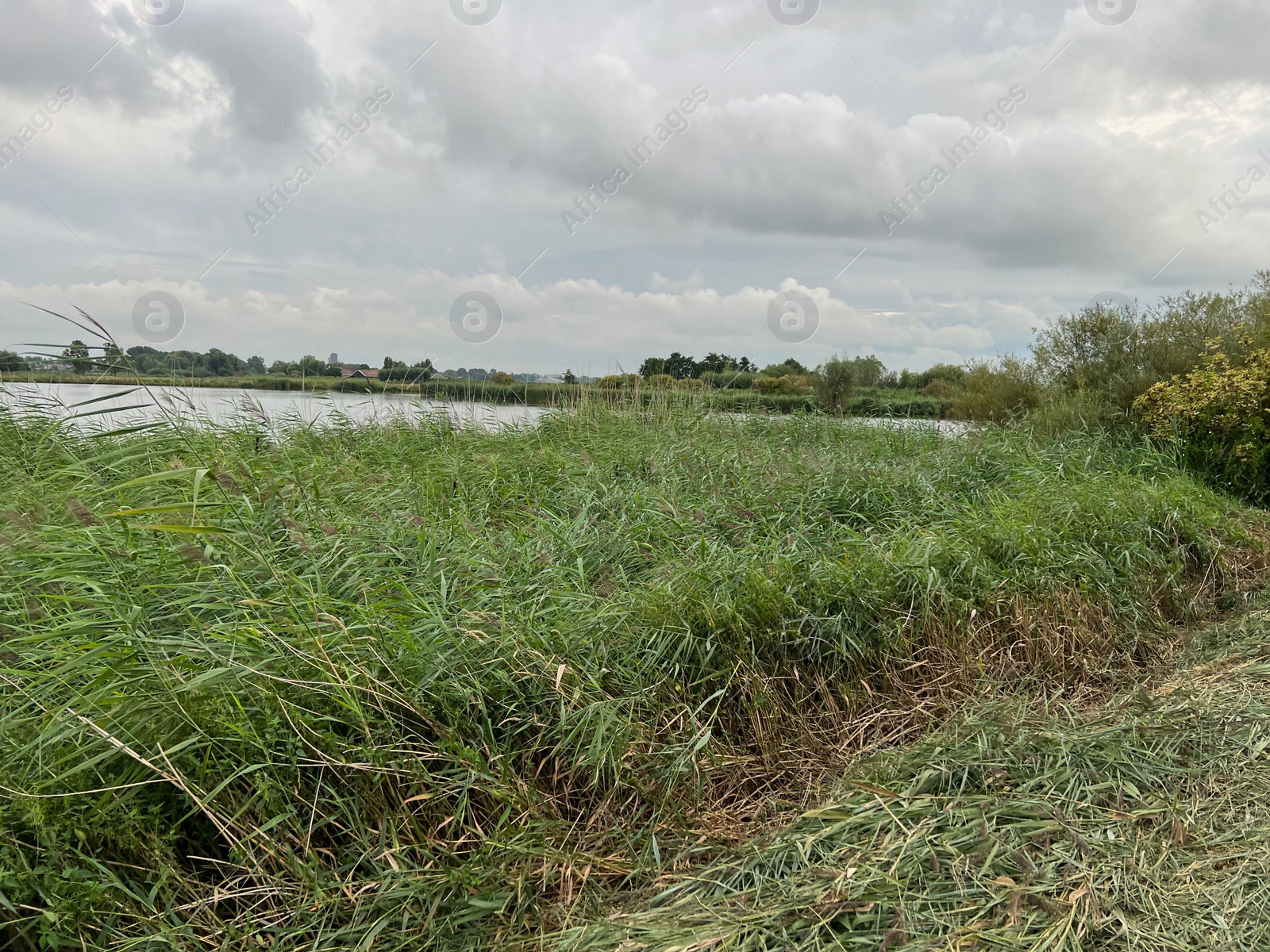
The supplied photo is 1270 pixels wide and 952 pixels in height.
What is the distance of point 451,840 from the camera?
75.9 inches

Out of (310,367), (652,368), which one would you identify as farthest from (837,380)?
(310,367)

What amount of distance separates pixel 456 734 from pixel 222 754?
2.00 feet

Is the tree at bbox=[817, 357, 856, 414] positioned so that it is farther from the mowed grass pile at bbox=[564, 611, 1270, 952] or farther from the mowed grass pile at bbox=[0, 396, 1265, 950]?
the mowed grass pile at bbox=[564, 611, 1270, 952]

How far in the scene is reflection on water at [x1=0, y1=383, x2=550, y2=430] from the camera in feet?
10.5

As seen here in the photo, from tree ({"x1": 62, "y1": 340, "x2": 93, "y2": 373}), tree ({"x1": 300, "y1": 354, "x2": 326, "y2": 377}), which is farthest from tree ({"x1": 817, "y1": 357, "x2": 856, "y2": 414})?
tree ({"x1": 62, "y1": 340, "x2": 93, "y2": 373})

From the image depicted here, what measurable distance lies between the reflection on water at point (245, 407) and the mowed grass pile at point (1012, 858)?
2.71m

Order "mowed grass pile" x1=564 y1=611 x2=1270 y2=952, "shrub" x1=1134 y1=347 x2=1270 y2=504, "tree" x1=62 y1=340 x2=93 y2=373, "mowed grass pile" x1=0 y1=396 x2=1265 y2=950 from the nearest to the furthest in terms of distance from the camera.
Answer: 1. "mowed grass pile" x1=564 y1=611 x2=1270 y2=952
2. "mowed grass pile" x1=0 y1=396 x2=1265 y2=950
3. "tree" x1=62 y1=340 x2=93 y2=373
4. "shrub" x1=1134 y1=347 x2=1270 y2=504

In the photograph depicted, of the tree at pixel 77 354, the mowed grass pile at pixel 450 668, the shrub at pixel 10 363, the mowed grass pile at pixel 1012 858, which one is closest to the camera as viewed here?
the mowed grass pile at pixel 1012 858

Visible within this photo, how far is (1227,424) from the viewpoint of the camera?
629 cm

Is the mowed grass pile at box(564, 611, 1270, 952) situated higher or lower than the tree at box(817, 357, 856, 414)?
lower

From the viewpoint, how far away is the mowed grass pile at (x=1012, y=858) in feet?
5.34

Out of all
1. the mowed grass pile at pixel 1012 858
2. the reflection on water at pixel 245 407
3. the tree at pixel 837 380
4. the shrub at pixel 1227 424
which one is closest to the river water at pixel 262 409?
the reflection on water at pixel 245 407

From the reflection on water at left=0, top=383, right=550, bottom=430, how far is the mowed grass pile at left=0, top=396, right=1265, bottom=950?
253 millimetres

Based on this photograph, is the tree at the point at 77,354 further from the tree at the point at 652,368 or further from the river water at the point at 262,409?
the tree at the point at 652,368
